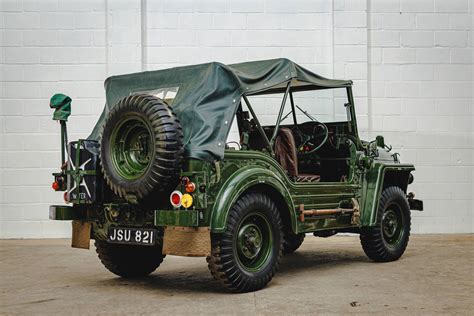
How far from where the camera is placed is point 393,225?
785 centimetres

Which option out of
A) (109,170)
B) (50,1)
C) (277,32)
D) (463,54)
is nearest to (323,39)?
(277,32)

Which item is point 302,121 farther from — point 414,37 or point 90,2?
point 90,2

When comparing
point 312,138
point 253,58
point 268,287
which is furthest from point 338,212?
point 253,58

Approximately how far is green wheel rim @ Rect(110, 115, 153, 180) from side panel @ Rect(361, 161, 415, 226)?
2757mm

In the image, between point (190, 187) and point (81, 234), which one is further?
point (81, 234)

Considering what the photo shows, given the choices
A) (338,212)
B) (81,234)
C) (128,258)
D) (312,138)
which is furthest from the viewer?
(312,138)

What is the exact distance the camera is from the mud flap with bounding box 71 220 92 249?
20.1 ft

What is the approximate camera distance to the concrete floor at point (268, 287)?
5.17 metres

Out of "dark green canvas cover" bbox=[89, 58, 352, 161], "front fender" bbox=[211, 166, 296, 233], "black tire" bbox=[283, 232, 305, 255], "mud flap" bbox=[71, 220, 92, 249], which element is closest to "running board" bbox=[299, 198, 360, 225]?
"front fender" bbox=[211, 166, 296, 233]

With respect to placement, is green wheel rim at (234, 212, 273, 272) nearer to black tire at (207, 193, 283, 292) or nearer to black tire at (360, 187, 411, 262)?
Result: black tire at (207, 193, 283, 292)

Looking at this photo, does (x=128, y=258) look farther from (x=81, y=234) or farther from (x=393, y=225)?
(x=393, y=225)

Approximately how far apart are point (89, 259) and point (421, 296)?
442 cm

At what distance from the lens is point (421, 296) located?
556 cm

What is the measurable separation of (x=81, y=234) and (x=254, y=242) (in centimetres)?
163
